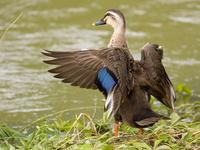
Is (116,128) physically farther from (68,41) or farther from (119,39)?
(68,41)

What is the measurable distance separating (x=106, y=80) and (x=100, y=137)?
454 millimetres

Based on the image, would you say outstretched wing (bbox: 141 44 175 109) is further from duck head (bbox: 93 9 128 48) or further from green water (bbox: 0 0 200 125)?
green water (bbox: 0 0 200 125)

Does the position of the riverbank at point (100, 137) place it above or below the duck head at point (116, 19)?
below

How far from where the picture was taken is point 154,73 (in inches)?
255

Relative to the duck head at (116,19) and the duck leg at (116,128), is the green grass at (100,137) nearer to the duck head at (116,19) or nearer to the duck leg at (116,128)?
the duck leg at (116,128)

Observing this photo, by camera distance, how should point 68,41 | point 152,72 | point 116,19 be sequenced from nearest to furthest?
1. point 152,72
2. point 116,19
3. point 68,41

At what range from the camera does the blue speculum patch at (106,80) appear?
244 inches

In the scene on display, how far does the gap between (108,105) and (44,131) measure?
2.25 feet

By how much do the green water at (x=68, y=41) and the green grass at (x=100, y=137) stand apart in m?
1.30

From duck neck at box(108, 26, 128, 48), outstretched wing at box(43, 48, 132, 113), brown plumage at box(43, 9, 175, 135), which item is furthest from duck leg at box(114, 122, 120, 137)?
duck neck at box(108, 26, 128, 48)

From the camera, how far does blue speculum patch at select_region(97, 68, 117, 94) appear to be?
20.3 feet

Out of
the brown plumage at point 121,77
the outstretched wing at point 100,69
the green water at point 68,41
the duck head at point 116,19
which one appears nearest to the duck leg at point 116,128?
the brown plumage at point 121,77

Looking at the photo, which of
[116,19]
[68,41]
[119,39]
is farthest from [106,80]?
[68,41]

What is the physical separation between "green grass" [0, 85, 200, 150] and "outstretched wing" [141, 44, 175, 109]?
305 mm
